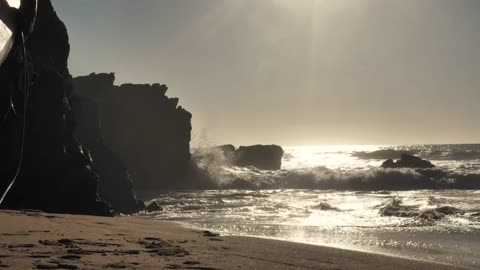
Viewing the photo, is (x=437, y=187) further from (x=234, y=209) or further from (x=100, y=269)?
(x=100, y=269)

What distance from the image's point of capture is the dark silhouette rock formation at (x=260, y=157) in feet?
185

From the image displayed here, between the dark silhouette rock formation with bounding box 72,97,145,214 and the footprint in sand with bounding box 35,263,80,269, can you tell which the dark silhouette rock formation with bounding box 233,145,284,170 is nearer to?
the dark silhouette rock formation with bounding box 72,97,145,214

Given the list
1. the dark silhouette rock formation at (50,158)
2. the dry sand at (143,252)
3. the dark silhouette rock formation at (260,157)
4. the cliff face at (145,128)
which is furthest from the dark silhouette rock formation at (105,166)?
the dark silhouette rock formation at (260,157)

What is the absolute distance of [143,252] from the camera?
6.61m

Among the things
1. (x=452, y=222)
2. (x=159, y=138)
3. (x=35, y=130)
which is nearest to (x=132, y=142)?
(x=159, y=138)

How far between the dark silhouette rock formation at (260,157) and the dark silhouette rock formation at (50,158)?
4071 cm

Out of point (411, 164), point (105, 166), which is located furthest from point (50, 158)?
point (411, 164)

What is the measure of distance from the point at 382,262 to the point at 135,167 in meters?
31.6

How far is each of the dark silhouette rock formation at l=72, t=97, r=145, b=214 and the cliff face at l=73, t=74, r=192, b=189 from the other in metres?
13.1

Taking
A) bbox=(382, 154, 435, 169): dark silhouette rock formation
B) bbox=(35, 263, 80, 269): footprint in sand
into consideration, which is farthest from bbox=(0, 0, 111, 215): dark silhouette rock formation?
bbox=(382, 154, 435, 169): dark silhouette rock formation

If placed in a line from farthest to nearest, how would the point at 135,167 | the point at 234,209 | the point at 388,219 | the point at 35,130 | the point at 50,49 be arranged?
the point at 135,167 → the point at 234,209 → the point at 50,49 → the point at 388,219 → the point at 35,130

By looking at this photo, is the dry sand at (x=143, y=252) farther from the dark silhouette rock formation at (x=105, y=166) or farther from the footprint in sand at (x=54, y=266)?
the dark silhouette rock formation at (x=105, y=166)

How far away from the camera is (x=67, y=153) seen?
1446 cm

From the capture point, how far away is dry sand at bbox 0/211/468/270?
5.62 m
